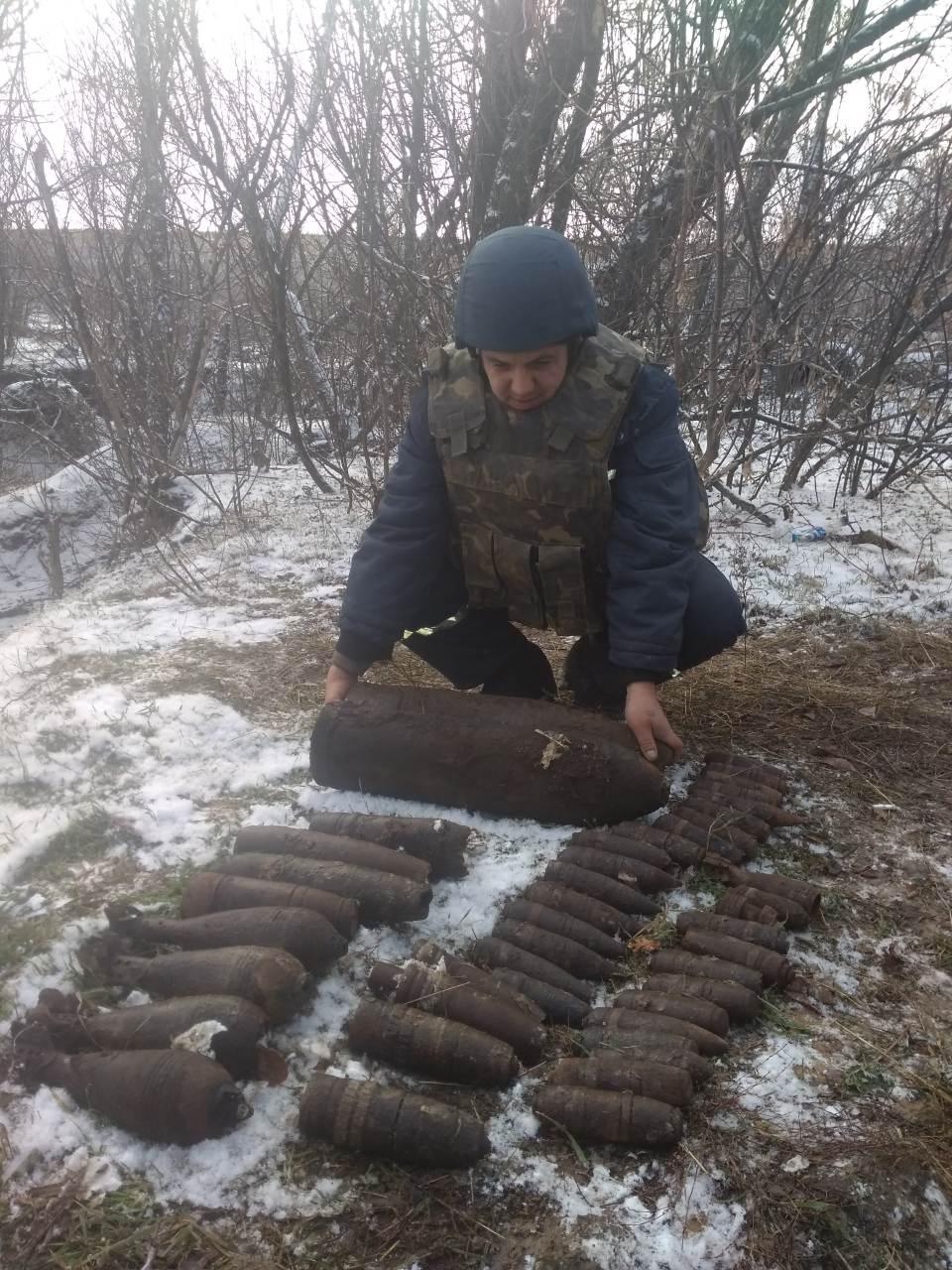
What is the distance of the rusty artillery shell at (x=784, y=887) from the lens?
9.05ft

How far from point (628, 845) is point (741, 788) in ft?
2.05

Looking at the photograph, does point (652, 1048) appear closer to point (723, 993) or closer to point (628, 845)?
point (723, 993)

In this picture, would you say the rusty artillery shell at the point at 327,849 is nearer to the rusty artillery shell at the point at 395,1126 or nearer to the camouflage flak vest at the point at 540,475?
the rusty artillery shell at the point at 395,1126

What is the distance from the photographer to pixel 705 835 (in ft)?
10.2

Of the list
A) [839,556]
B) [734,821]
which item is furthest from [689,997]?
[839,556]

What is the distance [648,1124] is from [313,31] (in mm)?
7266

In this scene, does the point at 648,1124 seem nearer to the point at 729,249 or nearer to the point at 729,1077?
the point at 729,1077

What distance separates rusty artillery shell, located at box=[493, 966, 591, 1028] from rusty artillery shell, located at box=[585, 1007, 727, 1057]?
36mm

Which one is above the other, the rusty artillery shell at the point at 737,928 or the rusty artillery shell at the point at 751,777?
the rusty artillery shell at the point at 751,777

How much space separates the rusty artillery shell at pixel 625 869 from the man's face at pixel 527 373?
1.61 meters

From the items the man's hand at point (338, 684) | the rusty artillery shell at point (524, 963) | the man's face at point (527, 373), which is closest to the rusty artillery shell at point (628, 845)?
the rusty artillery shell at point (524, 963)

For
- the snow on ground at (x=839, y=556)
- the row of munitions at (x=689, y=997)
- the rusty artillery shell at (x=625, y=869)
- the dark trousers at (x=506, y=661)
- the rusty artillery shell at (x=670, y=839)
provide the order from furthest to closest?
the snow on ground at (x=839, y=556) < the dark trousers at (x=506, y=661) < the rusty artillery shell at (x=670, y=839) < the rusty artillery shell at (x=625, y=869) < the row of munitions at (x=689, y=997)

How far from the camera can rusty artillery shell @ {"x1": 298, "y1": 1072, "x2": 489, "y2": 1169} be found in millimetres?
1965

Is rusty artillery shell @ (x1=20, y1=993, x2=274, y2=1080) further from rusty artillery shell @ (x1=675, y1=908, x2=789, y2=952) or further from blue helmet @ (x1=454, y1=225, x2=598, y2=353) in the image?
blue helmet @ (x1=454, y1=225, x2=598, y2=353)
